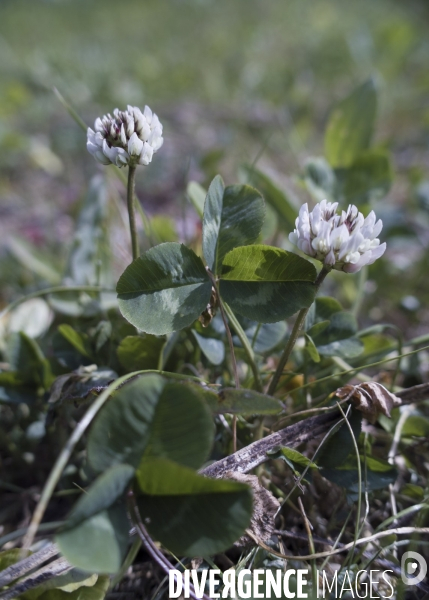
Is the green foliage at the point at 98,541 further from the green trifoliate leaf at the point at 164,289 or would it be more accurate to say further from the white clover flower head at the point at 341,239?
the white clover flower head at the point at 341,239

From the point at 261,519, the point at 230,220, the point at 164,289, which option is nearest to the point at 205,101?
the point at 230,220

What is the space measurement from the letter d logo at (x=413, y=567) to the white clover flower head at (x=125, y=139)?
674 millimetres

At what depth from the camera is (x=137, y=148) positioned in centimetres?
72

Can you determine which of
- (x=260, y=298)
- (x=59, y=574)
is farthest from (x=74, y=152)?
(x=59, y=574)

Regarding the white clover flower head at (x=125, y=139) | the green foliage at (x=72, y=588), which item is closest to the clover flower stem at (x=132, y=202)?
the white clover flower head at (x=125, y=139)

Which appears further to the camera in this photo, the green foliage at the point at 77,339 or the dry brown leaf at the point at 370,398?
the green foliage at the point at 77,339

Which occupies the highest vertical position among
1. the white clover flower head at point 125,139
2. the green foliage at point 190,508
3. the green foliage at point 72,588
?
the white clover flower head at point 125,139

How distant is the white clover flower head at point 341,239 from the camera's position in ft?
2.10

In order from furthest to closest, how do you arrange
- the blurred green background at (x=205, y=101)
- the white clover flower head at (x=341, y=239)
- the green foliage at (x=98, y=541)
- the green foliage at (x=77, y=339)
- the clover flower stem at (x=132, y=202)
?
the blurred green background at (x=205, y=101)
the green foliage at (x=77, y=339)
the clover flower stem at (x=132, y=202)
the white clover flower head at (x=341, y=239)
the green foliage at (x=98, y=541)

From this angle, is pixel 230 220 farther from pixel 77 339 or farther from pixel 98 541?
pixel 98 541

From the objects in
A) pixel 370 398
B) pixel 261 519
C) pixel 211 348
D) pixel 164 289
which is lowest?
pixel 261 519

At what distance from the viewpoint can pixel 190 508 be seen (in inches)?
22.7

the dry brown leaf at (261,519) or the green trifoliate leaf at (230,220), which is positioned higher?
the green trifoliate leaf at (230,220)

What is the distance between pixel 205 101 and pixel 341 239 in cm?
209
